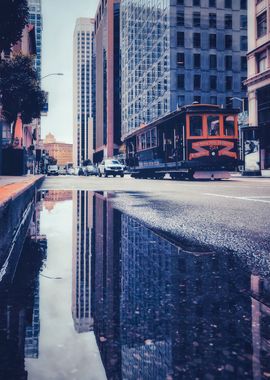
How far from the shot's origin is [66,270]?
3109 millimetres

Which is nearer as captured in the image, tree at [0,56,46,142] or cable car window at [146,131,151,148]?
tree at [0,56,46,142]

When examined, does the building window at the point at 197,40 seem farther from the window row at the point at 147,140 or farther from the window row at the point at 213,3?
the window row at the point at 147,140

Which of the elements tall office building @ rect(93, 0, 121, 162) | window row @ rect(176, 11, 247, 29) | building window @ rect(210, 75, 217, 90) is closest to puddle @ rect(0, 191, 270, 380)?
building window @ rect(210, 75, 217, 90)

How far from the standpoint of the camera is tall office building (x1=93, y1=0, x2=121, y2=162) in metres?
107

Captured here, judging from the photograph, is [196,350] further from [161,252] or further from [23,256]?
[23,256]

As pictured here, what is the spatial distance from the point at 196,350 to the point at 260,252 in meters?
2.07

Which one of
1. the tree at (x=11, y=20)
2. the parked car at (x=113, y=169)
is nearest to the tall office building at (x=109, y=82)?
the parked car at (x=113, y=169)

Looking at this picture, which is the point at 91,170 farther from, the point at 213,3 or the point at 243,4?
the point at 243,4

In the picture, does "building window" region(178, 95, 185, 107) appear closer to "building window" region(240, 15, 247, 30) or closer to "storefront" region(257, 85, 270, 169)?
→ "building window" region(240, 15, 247, 30)

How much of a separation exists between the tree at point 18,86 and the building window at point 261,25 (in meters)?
23.9

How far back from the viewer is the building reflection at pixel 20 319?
5.00ft

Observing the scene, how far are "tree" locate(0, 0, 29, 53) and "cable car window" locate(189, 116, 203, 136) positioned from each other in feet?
34.4

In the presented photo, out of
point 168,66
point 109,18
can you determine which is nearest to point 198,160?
point 168,66

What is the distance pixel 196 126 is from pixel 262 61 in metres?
21.4
